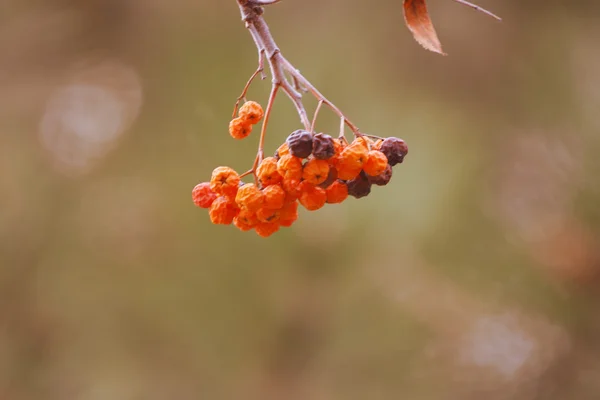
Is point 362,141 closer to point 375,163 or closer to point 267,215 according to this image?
point 375,163

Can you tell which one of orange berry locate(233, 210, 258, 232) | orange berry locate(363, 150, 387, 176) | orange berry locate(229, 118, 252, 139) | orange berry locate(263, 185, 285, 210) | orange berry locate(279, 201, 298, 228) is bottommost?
orange berry locate(233, 210, 258, 232)

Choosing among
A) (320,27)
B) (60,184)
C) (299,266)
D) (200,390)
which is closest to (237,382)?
(200,390)

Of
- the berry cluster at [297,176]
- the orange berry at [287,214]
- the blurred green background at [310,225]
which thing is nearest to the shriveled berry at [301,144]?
the berry cluster at [297,176]

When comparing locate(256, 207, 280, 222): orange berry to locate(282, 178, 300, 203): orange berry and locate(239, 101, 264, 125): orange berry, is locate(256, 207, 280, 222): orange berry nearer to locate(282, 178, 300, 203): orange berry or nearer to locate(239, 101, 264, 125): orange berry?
locate(282, 178, 300, 203): orange berry

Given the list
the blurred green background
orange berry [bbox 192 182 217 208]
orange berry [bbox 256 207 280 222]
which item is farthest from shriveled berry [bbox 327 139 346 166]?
the blurred green background

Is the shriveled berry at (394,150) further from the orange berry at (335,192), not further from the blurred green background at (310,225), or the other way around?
the blurred green background at (310,225)

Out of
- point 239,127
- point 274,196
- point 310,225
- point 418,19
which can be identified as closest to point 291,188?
point 274,196

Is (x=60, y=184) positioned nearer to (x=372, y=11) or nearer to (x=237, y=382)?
(x=237, y=382)
